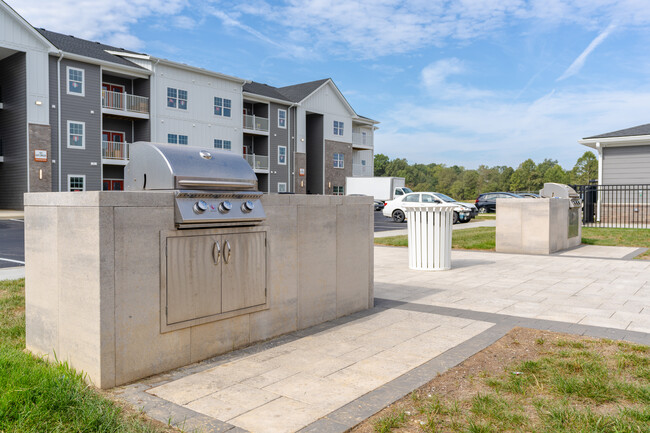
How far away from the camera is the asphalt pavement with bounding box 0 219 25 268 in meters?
10.1

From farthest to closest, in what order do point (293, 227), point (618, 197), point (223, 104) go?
1. point (223, 104)
2. point (618, 197)
3. point (293, 227)

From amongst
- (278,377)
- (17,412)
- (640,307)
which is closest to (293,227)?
(278,377)

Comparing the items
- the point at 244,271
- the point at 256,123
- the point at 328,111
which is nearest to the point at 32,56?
the point at 256,123

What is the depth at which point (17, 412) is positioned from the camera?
2.85m

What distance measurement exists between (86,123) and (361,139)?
27.5 m

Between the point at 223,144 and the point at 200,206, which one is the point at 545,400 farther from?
the point at 223,144

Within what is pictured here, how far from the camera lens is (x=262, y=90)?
39656mm

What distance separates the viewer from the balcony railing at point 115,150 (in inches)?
1161

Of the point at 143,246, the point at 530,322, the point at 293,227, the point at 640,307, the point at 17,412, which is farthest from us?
the point at 640,307

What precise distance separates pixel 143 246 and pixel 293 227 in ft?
5.51

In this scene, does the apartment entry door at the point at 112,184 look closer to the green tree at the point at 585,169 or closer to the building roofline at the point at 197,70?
the building roofline at the point at 197,70

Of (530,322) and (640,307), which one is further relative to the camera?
(640,307)

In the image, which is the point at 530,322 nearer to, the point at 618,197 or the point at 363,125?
the point at 618,197

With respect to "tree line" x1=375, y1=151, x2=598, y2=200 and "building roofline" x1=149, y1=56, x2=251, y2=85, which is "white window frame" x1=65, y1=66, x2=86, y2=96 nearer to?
"building roofline" x1=149, y1=56, x2=251, y2=85
